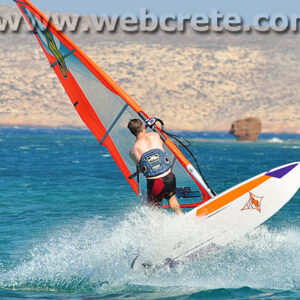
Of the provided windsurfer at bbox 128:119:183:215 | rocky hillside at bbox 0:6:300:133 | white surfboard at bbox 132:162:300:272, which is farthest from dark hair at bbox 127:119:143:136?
rocky hillside at bbox 0:6:300:133

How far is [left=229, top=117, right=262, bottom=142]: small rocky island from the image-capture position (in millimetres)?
79725

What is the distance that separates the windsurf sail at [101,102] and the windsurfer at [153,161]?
893 millimetres

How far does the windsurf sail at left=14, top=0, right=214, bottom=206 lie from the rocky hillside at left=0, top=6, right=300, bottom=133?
393ft

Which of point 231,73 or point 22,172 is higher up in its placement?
point 231,73

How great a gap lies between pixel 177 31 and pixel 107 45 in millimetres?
28996

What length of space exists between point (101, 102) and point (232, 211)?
3264mm

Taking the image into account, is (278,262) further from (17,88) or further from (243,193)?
(17,88)

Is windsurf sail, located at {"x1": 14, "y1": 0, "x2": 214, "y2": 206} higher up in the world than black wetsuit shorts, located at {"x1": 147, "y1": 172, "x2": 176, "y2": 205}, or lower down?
higher up

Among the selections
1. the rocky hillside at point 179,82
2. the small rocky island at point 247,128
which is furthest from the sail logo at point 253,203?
the rocky hillside at point 179,82

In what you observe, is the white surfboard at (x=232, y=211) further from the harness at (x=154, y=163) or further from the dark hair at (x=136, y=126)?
the dark hair at (x=136, y=126)

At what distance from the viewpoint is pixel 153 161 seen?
8.04 m

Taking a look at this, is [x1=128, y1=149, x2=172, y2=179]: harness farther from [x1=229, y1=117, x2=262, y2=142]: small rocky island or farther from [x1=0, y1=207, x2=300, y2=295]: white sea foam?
[x1=229, y1=117, x2=262, y2=142]: small rocky island

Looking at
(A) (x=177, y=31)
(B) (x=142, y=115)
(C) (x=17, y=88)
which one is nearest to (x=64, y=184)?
(B) (x=142, y=115)

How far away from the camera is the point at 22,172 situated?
27.9 m
